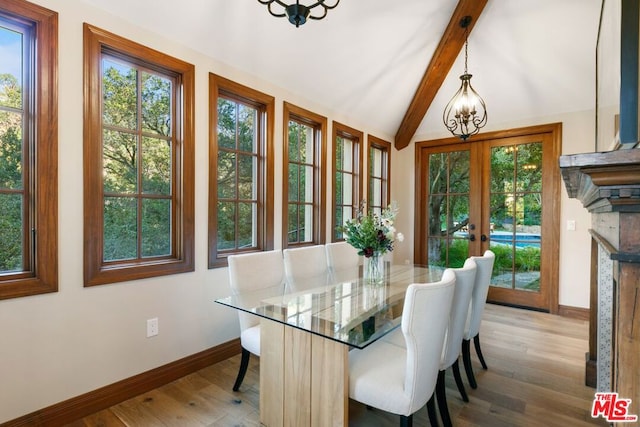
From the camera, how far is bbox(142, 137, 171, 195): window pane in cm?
234

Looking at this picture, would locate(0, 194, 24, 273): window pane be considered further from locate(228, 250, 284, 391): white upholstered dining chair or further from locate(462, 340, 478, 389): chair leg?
locate(462, 340, 478, 389): chair leg

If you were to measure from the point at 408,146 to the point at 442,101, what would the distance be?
0.92 metres

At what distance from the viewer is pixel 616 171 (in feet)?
2.74

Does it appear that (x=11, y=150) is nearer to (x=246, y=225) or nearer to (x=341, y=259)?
(x=246, y=225)

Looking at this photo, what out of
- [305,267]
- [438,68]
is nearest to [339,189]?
[305,267]

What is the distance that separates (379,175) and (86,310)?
13.0ft

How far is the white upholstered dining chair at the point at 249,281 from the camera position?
210 centimetres

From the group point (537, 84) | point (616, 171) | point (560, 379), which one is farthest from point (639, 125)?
point (537, 84)

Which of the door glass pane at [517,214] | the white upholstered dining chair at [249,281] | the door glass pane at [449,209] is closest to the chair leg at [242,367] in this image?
the white upholstered dining chair at [249,281]

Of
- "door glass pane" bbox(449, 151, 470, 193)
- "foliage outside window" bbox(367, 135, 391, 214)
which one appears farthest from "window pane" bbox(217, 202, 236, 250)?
"door glass pane" bbox(449, 151, 470, 193)

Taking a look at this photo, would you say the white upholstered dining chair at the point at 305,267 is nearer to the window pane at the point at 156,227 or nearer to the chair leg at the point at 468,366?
the window pane at the point at 156,227

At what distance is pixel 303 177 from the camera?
12.1 feet

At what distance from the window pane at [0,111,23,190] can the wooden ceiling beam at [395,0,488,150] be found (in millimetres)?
3666

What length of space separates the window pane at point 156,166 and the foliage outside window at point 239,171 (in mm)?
325
